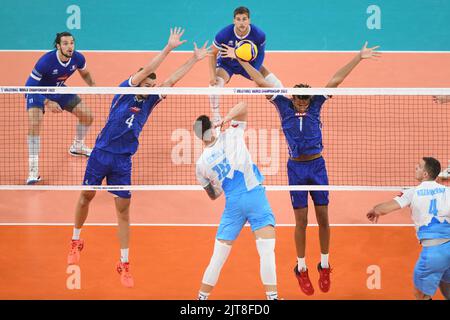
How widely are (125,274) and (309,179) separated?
10.3ft

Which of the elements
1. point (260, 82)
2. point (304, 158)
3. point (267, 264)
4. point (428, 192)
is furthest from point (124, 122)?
point (428, 192)

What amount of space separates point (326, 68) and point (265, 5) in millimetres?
2877

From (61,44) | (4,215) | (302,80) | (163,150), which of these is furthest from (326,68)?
(4,215)

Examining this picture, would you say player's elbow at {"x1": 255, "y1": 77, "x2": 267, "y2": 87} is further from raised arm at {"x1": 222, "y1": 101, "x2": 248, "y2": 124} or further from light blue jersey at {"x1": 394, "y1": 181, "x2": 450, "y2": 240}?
light blue jersey at {"x1": 394, "y1": 181, "x2": 450, "y2": 240}

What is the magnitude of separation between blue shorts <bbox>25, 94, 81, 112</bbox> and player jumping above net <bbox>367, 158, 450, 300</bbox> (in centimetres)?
758

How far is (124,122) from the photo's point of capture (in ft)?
42.3

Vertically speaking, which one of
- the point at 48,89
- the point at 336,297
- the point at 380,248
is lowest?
the point at 336,297

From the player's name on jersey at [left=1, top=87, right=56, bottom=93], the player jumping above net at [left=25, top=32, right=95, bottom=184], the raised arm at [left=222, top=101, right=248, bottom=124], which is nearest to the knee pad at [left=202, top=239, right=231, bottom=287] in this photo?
the raised arm at [left=222, top=101, right=248, bottom=124]

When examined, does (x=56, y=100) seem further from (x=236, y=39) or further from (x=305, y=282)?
(x=305, y=282)

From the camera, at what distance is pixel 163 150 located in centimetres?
1777

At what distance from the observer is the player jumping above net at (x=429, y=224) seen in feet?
36.5

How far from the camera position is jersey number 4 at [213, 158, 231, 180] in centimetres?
1144

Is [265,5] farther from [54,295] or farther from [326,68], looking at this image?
[54,295]

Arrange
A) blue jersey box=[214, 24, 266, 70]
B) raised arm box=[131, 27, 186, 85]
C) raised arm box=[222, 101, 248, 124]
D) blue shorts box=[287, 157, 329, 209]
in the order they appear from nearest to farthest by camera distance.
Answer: raised arm box=[222, 101, 248, 124] < raised arm box=[131, 27, 186, 85] < blue shorts box=[287, 157, 329, 209] < blue jersey box=[214, 24, 266, 70]
